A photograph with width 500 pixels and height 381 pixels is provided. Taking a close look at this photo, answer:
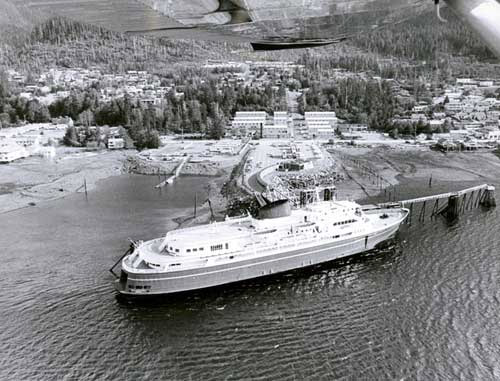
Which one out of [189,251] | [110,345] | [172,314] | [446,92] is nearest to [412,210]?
[189,251]

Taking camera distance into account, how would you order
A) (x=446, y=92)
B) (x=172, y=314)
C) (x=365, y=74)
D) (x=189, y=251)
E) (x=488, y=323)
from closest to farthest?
(x=488, y=323) → (x=172, y=314) → (x=189, y=251) → (x=446, y=92) → (x=365, y=74)

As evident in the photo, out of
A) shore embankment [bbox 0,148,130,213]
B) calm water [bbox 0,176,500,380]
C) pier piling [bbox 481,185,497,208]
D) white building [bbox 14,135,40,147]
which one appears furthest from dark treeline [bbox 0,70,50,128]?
pier piling [bbox 481,185,497,208]

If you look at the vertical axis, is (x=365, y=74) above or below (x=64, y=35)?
below

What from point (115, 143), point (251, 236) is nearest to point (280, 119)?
point (115, 143)

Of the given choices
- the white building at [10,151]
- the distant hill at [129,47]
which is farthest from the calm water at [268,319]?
the distant hill at [129,47]

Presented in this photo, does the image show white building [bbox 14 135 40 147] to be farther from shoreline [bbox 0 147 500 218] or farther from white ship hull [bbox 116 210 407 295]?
white ship hull [bbox 116 210 407 295]

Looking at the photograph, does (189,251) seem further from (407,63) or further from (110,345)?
(407,63)

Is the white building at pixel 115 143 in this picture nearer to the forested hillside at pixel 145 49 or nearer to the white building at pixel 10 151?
the white building at pixel 10 151
